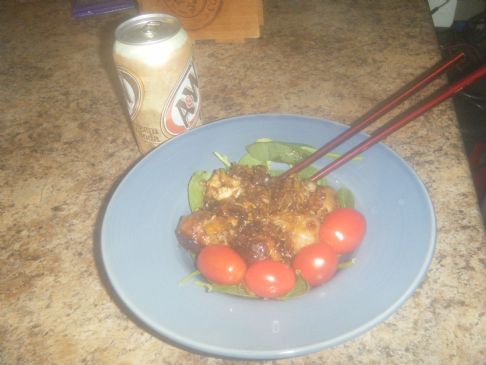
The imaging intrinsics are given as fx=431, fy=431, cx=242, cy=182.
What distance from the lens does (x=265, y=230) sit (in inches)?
31.8

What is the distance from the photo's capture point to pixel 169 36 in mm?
856

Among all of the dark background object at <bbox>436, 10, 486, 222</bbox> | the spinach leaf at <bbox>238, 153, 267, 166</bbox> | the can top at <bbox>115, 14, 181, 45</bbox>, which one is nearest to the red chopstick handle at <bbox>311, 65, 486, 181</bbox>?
the spinach leaf at <bbox>238, 153, 267, 166</bbox>

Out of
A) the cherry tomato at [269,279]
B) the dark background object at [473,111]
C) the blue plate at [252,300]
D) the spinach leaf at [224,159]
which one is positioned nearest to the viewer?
the blue plate at [252,300]

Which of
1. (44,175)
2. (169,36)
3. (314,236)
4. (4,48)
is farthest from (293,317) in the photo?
(4,48)

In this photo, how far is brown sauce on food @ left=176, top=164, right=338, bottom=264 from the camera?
2.60 ft

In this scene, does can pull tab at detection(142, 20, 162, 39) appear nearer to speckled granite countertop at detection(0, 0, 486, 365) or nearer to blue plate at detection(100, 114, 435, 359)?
blue plate at detection(100, 114, 435, 359)

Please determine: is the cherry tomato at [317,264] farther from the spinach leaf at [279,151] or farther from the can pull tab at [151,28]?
the can pull tab at [151,28]

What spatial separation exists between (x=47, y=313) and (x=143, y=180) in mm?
304

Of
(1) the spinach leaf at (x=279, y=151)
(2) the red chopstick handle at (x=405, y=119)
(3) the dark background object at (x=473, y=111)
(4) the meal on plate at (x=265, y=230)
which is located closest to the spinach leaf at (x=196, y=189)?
(4) the meal on plate at (x=265, y=230)

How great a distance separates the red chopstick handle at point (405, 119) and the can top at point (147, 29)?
413 millimetres

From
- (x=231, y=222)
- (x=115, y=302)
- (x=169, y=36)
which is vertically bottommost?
(x=115, y=302)

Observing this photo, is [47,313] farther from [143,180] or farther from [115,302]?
[143,180]

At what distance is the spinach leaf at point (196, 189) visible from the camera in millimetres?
873

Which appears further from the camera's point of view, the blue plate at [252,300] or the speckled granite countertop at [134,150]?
the speckled granite countertop at [134,150]
